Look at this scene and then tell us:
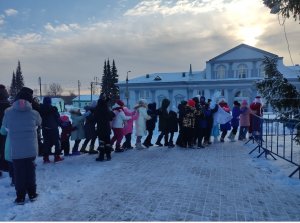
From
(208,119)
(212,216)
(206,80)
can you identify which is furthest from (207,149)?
(206,80)

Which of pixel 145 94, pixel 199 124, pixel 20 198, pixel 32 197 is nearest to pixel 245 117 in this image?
pixel 199 124

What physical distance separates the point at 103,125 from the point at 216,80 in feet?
160

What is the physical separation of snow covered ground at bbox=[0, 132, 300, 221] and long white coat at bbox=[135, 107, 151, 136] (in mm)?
2192

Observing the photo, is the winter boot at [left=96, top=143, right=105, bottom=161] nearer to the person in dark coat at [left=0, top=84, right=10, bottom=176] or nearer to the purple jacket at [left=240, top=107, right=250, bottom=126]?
the person in dark coat at [left=0, top=84, right=10, bottom=176]

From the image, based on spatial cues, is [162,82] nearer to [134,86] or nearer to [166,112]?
[134,86]

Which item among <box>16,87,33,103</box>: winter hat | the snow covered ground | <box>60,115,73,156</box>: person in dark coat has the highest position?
<box>16,87,33,103</box>: winter hat

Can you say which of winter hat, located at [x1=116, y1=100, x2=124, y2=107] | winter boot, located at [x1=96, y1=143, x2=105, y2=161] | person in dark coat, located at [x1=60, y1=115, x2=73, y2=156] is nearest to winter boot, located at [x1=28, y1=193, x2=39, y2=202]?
winter boot, located at [x1=96, y1=143, x2=105, y2=161]

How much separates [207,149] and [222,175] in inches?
157

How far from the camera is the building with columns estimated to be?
2131 inches

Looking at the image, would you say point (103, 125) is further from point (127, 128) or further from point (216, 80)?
point (216, 80)

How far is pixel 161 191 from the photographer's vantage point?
5.92 metres

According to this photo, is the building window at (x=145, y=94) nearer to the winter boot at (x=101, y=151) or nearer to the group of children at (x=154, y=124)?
the group of children at (x=154, y=124)

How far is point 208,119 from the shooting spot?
1207 cm

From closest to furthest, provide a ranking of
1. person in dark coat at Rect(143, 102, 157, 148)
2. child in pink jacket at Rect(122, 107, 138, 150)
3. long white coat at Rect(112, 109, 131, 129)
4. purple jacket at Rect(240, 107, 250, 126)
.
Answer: long white coat at Rect(112, 109, 131, 129) → child in pink jacket at Rect(122, 107, 138, 150) → person in dark coat at Rect(143, 102, 157, 148) → purple jacket at Rect(240, 107, 250, 126)
